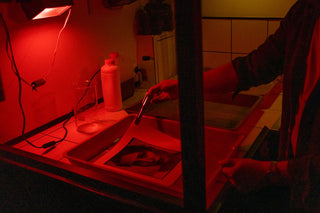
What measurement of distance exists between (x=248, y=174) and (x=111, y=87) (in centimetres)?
92

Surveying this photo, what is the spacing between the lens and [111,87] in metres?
1.62

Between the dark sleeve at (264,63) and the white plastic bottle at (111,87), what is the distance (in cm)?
59

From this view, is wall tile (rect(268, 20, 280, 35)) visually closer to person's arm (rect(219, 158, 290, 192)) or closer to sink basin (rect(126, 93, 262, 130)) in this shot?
sink basin (rect(126, 93, 262, 130))

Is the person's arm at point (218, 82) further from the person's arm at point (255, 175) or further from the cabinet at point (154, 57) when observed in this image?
the cabinet at point (154, 57)

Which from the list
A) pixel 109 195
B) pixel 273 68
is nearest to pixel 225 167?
pixel 109 195

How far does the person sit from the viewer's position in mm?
810

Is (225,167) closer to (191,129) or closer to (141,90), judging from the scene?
(191,129)

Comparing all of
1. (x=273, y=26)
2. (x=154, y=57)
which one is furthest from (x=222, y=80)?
(x=273, y=26)

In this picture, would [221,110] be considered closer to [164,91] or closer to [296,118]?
[164,91]

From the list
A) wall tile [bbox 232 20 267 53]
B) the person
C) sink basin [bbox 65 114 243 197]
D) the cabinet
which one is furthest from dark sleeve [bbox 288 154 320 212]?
wall tile [bbox 232 20 267 53]

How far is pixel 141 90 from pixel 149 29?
1.04 ft

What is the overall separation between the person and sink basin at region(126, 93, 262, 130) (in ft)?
1.17

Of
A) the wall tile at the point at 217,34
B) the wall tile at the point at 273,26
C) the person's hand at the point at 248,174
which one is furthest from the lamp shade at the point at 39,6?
the wall tile at the point at 273,26

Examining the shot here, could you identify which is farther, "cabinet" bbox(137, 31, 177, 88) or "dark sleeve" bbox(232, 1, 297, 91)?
"cabinet" bbox(137, 31, 177, 88)
